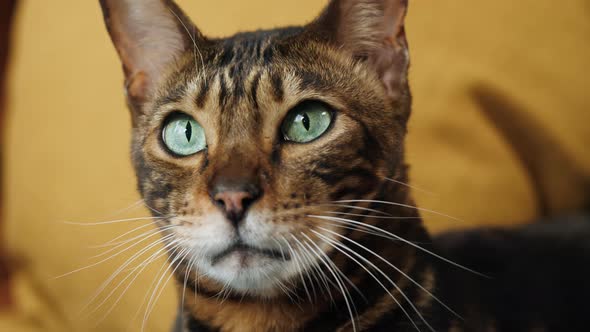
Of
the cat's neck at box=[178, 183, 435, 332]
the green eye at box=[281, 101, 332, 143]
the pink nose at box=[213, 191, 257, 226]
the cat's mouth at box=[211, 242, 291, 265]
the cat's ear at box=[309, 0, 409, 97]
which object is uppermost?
the cat's ear at box=[309, 0, 409, 97]

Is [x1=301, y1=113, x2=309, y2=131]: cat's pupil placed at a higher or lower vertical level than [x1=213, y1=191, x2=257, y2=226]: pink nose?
higher

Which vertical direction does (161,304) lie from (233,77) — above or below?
below

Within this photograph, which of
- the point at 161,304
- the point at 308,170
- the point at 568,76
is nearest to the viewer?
the point at 308,170

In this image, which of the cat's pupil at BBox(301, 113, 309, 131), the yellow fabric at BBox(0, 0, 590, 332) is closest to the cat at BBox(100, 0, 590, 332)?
the cat's pupil at BBox(301, 113, 309, 131)

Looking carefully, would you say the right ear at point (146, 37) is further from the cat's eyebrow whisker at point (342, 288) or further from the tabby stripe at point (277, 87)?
the cat's eyebrow whisker at point (342, 288)

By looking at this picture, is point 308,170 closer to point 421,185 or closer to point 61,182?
point 421,185

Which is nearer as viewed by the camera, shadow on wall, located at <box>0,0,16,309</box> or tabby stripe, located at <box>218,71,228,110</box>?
tabby stripe, located at <box>218,71,228,110</box>

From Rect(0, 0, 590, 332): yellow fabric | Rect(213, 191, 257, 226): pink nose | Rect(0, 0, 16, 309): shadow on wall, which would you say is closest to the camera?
Rect(213, 191, 257, 226): pink nose

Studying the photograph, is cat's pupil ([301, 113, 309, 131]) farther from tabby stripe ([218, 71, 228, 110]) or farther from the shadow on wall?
the shadow on wall

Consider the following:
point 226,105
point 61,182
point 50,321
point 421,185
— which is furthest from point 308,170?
point 50,321
